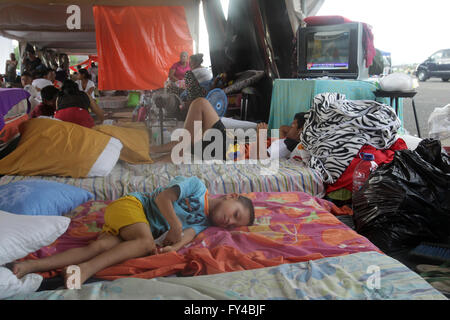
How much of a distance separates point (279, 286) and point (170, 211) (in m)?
0.62

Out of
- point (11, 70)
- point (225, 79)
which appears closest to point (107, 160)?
point (225, 79)

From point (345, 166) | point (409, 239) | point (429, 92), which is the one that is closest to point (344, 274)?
point (409, 239)

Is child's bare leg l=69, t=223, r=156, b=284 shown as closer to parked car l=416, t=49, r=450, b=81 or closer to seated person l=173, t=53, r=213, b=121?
seated person l=173, t=53, r=213, b=121

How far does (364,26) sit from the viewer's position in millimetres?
3611

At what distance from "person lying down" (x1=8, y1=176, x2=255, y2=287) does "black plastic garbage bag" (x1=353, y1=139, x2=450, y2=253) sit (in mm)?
814

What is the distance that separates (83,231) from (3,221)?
41 cm

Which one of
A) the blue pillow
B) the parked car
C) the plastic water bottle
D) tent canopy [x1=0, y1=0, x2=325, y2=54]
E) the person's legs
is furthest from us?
the parked car

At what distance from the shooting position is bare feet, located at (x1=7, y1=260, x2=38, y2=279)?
120cm

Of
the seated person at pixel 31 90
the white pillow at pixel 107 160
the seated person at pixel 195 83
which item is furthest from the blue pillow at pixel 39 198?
the seated person at pixel 31 90

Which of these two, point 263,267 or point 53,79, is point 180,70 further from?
point 263,267

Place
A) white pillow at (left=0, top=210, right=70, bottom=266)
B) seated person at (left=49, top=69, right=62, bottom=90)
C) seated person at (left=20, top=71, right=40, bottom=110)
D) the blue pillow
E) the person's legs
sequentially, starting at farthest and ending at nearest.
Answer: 1. seated person at (left=49, top=69, right=62, bottom=90)
2. seated person at (left=20, top=71, right=40, bottom=110)
3. the person's legs
4. the blue pillow
5. white pillow at (left=0, top=210, right=70, bottom=266)

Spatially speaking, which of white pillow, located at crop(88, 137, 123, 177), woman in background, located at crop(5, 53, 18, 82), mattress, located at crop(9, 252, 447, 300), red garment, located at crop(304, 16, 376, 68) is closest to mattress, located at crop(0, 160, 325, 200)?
white pillow, located at crop(88, 137, 123, 177)

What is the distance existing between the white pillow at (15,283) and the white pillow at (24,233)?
0.07 meters
